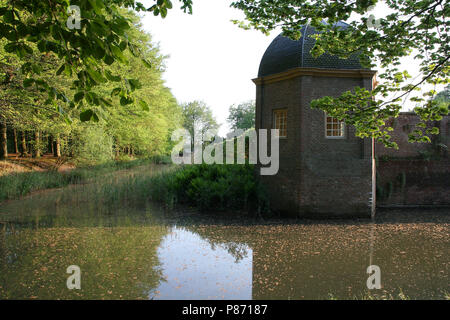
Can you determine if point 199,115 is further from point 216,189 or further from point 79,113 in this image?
point 216,189

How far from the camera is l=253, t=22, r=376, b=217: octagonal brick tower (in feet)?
41.1

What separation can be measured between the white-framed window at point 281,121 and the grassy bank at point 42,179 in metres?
13.2

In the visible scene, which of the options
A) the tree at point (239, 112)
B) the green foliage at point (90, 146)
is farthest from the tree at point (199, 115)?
the green foliage at point (90, 146)

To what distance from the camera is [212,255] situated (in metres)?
7.83

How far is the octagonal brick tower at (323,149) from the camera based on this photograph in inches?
493

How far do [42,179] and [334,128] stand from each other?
1616cm

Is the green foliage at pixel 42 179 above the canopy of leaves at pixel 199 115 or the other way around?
the other way around

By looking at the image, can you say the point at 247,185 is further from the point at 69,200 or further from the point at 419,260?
the point at 69,200

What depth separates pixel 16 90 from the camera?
12.1 metres

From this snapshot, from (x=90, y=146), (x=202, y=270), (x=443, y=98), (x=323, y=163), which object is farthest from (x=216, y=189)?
(x=443, y=98)

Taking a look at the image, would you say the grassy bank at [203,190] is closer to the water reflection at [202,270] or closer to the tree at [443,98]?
the water reflection at [202,270]

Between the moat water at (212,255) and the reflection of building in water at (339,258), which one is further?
the reflection of building in water at (339,258)
